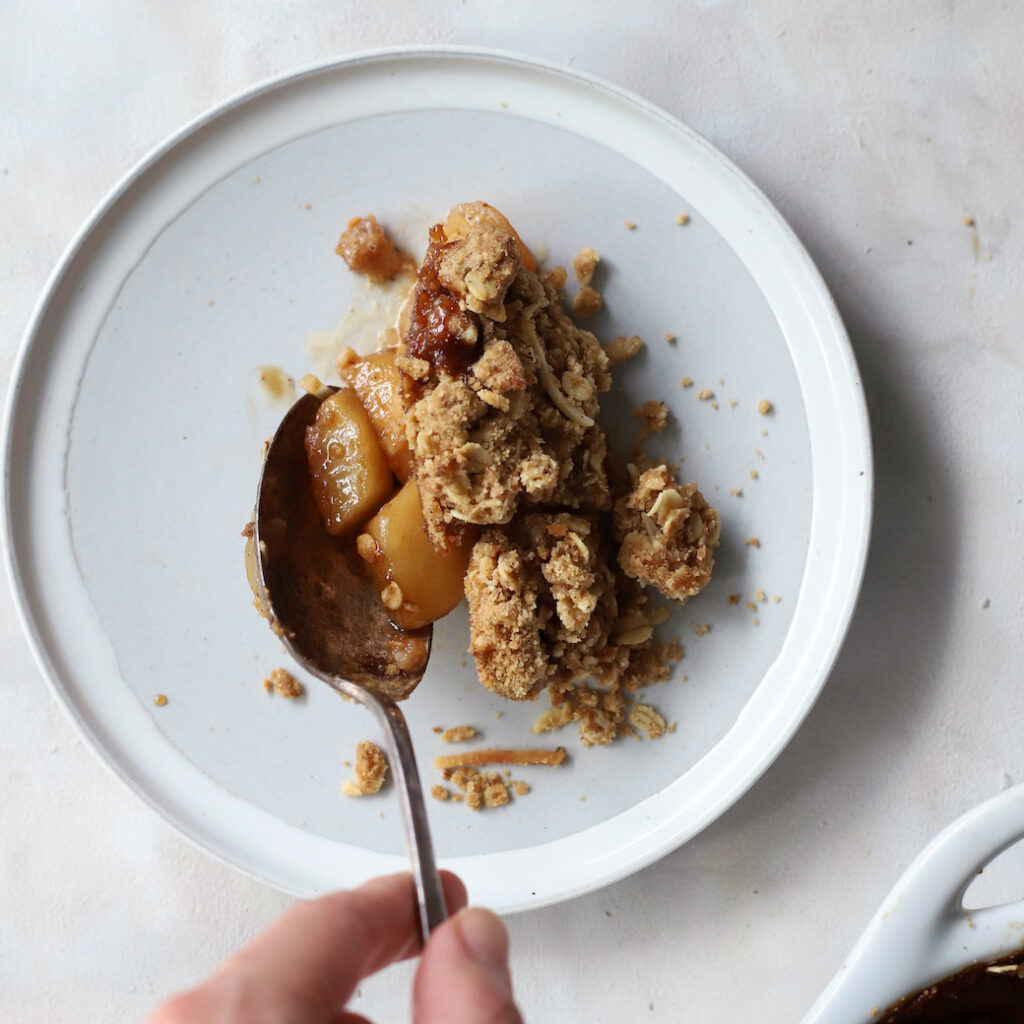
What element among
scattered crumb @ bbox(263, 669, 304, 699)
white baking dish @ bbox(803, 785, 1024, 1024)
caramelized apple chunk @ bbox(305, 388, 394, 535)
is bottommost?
white baking dish @ bbox(803, 785, 1024, 1024)

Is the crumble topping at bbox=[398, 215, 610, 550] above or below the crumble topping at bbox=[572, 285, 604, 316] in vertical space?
below

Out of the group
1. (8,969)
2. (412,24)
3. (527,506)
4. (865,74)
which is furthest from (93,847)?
(865,74)

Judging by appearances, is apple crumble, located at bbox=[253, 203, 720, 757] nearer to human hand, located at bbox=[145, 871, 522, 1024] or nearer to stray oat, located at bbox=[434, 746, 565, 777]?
stray oat, located at bbox=[434, 746, 565, 777]

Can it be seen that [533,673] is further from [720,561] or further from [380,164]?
[380,164]

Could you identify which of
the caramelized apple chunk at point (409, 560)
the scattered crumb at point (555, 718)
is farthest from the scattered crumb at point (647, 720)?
the caramelized apple chunk at point (409, 560)

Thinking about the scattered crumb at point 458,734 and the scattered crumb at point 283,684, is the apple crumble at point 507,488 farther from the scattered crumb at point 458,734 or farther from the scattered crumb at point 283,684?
the scattered crumb at point 283,684

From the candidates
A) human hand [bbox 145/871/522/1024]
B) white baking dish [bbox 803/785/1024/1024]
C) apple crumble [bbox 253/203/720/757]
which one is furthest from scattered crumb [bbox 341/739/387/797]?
white baking dish [bbox 803/785/1024/1024]
